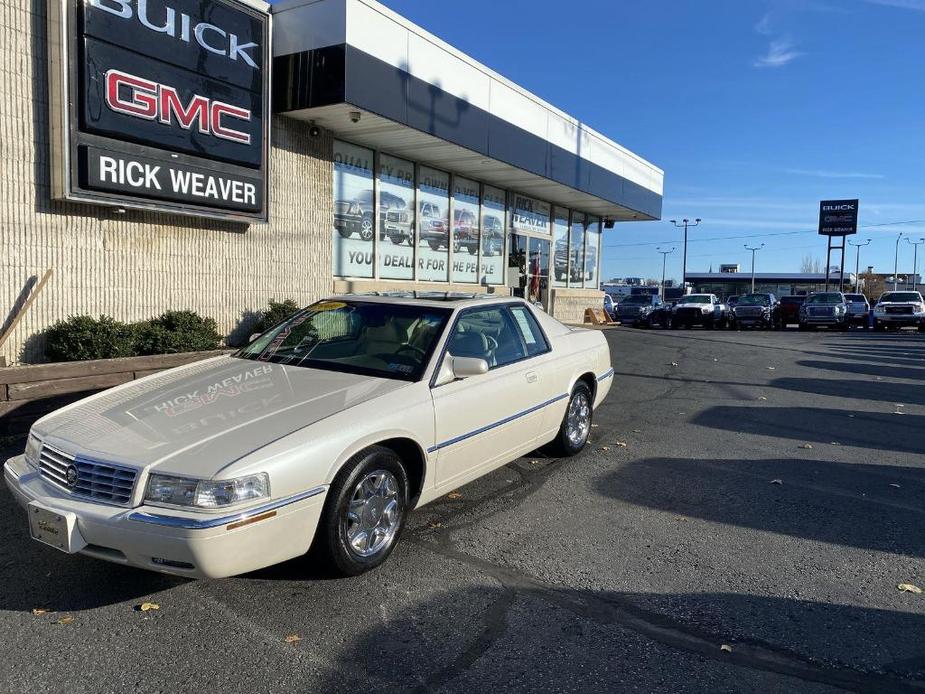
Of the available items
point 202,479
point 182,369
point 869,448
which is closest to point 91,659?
point 202,479

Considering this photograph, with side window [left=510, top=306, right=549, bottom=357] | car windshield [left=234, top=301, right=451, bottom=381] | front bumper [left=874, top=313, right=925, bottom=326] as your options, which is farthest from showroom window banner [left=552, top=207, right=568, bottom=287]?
car windshield [left=234, top=301, right=451, bottom=381]

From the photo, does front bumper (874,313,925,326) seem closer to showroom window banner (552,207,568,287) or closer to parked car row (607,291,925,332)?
parked car row (607,291,925,332)

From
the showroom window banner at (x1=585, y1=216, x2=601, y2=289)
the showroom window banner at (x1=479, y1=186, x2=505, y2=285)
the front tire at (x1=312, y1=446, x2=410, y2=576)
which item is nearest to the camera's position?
the front tire at (x1=312, y1=446, x2=410, y2=576)

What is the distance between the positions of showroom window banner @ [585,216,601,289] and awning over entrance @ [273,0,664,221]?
516 centimetres

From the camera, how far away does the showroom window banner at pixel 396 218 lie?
13.8 metres

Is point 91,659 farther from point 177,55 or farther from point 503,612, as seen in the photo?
point 177,55

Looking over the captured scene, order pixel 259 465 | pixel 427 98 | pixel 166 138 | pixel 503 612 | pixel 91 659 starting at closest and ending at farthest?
pixel 91 659 → pixel 259 465 → pixel 503 612 → pixel 166 138 → pixel 427 98

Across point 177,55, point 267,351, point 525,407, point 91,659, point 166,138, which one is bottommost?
point 91,659

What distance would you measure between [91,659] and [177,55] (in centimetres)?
828

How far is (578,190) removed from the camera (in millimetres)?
18062

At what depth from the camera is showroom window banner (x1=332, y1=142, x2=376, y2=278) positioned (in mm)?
12688

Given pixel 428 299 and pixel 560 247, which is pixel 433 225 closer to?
pixel 560 247

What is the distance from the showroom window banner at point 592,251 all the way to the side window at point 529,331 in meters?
18.1

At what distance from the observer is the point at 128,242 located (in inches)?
357
